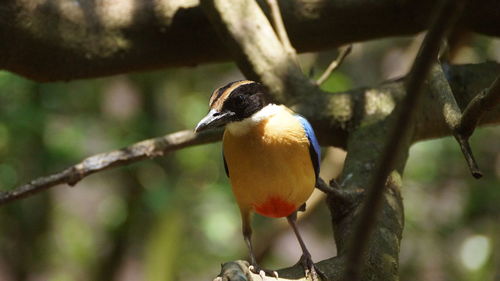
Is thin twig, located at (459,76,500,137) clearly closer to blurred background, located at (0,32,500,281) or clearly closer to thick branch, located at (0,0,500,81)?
thick branch, located at (0,0,500,81)

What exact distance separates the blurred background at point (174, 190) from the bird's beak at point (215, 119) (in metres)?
2.52

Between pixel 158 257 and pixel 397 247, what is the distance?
387 cm

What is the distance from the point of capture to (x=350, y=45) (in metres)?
4.54

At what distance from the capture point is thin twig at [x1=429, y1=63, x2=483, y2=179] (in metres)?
2.75

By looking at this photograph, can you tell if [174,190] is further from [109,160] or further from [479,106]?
[479,106]

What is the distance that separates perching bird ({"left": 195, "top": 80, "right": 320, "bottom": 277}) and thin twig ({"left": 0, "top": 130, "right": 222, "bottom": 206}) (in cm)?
56

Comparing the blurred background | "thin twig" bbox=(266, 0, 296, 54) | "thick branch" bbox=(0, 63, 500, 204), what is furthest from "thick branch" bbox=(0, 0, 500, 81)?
the blurred background

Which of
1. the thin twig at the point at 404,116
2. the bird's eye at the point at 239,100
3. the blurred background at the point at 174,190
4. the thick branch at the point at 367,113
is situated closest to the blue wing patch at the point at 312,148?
the bird's eye at the point at 239,100

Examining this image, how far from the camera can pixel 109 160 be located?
3721 millimetres

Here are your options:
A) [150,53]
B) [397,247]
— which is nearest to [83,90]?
[150,53]

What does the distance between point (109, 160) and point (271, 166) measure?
919mm

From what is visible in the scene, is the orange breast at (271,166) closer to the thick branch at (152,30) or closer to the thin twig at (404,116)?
the thick branch at (152,30)

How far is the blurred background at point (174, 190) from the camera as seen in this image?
6.40 metres

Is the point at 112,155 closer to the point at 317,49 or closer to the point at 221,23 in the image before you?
the point at 221,23
